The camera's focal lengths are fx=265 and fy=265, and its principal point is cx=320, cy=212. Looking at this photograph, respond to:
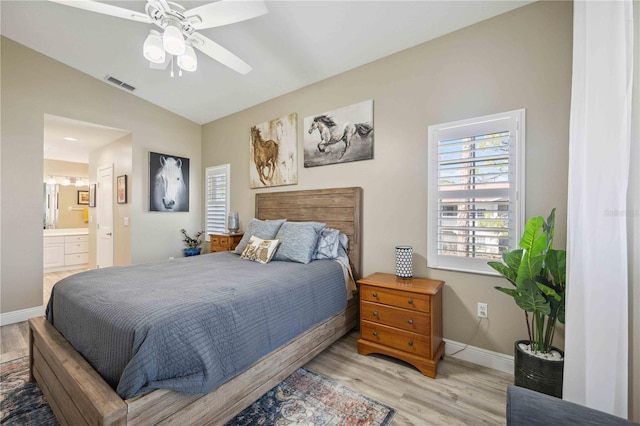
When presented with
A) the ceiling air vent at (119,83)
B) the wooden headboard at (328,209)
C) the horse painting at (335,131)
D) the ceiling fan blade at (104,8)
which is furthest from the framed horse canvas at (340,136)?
the ceiling air vent at (119,83)

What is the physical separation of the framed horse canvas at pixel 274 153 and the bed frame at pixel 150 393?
1917mm

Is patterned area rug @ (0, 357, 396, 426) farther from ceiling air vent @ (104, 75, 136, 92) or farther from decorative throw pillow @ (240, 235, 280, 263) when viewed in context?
ceiling air vent @ (104, 75, 136, 92)

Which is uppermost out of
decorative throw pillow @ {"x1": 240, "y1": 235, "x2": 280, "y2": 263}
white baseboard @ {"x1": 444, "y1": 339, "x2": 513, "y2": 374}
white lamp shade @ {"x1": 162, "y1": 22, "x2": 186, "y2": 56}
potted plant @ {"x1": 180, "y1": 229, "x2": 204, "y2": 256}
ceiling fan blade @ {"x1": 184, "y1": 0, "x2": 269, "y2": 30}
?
ceiling fan blade @ {"x1": 184, "y1": 0, "x2": 269, "y2": 30}

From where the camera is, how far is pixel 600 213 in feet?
3.81

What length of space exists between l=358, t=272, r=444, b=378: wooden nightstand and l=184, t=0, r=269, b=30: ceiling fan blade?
2256 millimetres

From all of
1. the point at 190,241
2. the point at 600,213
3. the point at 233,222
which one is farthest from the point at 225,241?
the point at 600,213

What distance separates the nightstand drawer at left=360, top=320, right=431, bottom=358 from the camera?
2105 millimetres

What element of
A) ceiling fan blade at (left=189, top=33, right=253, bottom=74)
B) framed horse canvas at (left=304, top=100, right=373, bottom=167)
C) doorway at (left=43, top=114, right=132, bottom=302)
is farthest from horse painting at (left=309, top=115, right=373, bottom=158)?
doorway at (left=43, top=114, right=132, bottom=302)

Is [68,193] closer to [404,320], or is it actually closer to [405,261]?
[405,261]

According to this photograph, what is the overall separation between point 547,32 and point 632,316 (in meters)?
2.06

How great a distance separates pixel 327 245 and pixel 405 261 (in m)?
0.81

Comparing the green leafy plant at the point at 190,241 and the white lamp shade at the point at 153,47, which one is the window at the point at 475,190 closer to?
the white lamp shade at the point at 153,47

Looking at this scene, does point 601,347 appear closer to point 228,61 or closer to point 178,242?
point 228,61

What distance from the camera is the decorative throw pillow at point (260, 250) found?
2713 millimetres
